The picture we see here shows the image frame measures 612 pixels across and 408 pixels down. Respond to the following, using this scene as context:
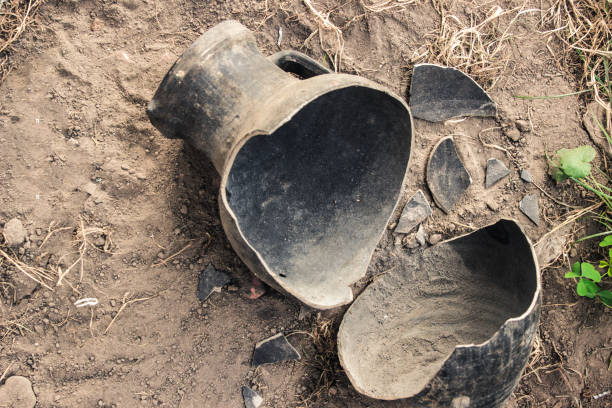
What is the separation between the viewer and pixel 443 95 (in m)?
2.07

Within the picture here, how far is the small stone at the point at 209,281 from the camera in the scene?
6.25 feet

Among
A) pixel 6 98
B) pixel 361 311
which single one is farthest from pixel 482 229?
pixel 6 98

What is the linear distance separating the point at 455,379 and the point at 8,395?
59.6 inches

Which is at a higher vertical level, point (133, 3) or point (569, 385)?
point (133, 3)

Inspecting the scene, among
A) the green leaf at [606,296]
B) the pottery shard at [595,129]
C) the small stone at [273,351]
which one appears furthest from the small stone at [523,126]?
the small stone at [273,351]

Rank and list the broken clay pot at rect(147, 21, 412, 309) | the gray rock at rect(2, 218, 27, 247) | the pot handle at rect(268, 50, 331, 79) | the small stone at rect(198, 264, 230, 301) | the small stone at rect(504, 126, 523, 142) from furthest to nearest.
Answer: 1. the small stone at rect(504, 126, 523, 142)
2. the small stone at rect(198, 264, 230, 301)
3. the gray rock at rect(2, 218, 27, 247)
4. the pot handle at rect(268, 50, 331, 79)
5. the broken clay pot at rect(147, 21, 412, 309)

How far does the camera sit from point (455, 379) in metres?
1.58

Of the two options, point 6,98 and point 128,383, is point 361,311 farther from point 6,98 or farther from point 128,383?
point 6,98

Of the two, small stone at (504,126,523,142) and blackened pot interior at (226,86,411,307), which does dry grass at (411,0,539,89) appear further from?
blackened pot interior at (226,86,411,307)

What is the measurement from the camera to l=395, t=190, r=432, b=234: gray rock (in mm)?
2045

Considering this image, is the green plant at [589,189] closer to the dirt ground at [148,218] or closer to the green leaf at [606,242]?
the green leaf at [606,242]

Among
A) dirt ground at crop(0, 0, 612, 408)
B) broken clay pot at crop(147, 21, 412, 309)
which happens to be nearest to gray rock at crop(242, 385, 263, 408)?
dirt ground at crop(0, 0, 612, 408)

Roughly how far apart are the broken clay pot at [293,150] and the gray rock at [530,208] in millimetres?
674

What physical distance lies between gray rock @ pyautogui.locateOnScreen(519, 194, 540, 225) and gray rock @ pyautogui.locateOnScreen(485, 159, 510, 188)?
0.48 ft
